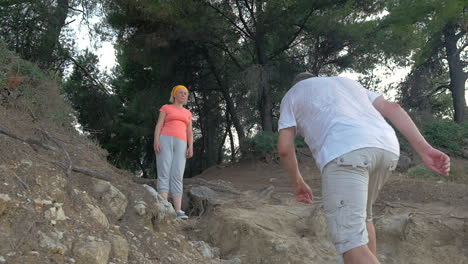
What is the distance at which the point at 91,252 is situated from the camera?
9.73ft

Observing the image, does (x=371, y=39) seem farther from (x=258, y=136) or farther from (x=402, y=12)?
(x=258, y=136)

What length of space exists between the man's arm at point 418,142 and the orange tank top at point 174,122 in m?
3.12

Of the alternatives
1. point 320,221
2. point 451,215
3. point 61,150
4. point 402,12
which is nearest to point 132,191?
point 61,150

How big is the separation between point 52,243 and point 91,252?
25 centimetres

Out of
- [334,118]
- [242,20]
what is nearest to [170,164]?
[334,118]

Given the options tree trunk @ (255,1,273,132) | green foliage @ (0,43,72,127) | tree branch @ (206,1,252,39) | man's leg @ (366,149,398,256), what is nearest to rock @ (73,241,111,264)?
man's leg @ (366,149,398,256)

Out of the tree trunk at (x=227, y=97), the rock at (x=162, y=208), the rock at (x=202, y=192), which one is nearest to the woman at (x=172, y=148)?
the rock at (x=162, y=208)

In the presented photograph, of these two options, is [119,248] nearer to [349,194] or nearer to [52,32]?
[349,194]

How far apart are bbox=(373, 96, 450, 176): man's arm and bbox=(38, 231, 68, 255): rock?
207 centimetres

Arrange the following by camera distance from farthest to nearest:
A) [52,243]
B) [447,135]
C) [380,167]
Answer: [447,135]
[52,243]
[380,167]

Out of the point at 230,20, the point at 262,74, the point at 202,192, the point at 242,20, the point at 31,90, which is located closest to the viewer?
the point at 31,90

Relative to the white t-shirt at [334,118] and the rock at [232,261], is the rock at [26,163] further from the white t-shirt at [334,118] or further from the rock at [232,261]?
the white t-shirt at [334,118]

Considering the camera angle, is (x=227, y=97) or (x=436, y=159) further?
(x=227, y=97)

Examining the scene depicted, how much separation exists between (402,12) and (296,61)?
3.57m
